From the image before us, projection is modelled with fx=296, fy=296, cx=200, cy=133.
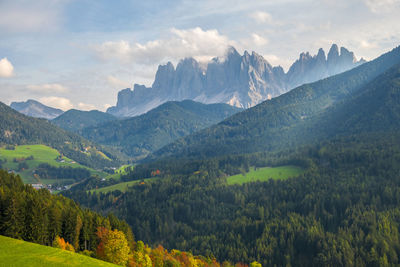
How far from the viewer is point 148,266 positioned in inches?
3369

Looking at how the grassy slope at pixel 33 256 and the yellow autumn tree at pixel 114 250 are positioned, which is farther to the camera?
the yellow autumn tree at pixel 114 250

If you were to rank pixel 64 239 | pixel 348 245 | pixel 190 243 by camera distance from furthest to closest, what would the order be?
pixel 190 243, pixel 348 245, pixel 64 239

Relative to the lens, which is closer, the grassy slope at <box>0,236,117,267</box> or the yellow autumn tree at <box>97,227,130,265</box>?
the grassy slope at <box>0,236,117,267</box>

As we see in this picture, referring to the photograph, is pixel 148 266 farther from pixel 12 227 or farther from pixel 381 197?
pixel 381 197

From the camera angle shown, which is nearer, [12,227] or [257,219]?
[12,227]

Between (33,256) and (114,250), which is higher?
(33,256)

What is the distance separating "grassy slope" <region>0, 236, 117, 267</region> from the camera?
184ft

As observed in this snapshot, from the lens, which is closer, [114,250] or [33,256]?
[33,256]

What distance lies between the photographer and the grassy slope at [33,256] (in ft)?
184

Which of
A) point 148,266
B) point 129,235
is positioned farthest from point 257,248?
point 148,266

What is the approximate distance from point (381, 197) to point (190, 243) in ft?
413

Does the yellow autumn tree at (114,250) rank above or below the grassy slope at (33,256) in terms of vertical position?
below

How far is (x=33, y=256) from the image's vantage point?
5875 centimetres

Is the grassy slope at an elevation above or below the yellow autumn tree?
above
